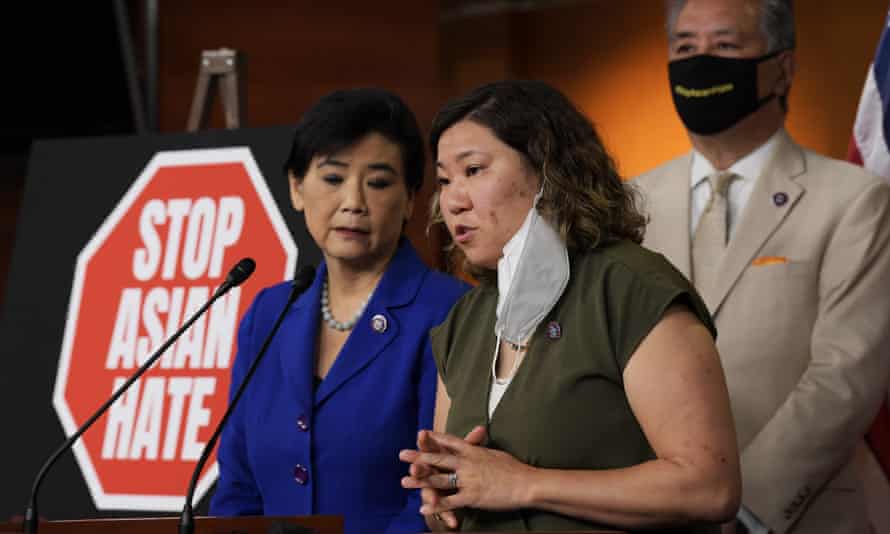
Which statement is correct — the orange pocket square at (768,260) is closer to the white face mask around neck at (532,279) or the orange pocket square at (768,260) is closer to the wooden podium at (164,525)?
the white face mask around neck at (532,279)

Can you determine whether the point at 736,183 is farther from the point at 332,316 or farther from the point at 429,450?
the point at 429,450

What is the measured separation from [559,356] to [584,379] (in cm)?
5

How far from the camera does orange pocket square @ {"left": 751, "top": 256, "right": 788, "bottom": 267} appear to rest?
2.52 metres

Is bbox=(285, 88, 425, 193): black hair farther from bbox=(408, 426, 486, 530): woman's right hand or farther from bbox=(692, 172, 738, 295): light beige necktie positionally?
bbox=(408, 426, 486, 530): woman's right hand

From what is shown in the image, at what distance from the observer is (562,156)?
188 centimetres

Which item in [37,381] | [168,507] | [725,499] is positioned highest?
[725,499]

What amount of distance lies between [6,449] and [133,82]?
1474mm

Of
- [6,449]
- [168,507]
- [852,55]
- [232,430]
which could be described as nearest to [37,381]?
[6,449]

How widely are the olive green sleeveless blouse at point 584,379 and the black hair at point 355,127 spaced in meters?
0.85

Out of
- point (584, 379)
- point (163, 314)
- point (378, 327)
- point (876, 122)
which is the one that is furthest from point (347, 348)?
point (876, 122)

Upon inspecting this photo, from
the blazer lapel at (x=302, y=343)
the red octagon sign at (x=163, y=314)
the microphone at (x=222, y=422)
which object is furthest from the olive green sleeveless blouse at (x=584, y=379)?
the red octagon sign at (x=163, y=314)

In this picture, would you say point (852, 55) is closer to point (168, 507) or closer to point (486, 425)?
point (168, 507)

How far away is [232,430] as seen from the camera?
2533mm

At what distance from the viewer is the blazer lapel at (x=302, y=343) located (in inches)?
94.7
